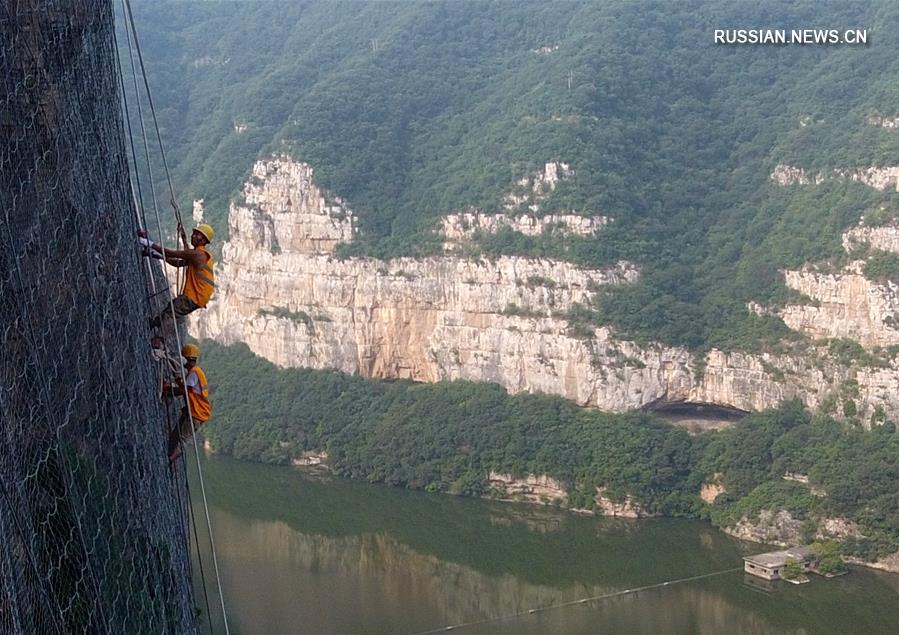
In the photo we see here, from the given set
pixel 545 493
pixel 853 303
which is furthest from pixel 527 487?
pixel 853 303

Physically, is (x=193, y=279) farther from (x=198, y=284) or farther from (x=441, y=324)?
(x=441, y=324)

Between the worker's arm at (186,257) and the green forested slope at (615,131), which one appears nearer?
the worker's arm at (186,257)

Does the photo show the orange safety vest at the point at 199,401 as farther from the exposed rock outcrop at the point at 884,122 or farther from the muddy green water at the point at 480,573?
the exposed rock outcrop at the point at 884,122

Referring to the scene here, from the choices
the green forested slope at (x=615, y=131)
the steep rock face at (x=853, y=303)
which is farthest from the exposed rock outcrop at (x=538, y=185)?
the steep rock face at (x=853, y=303)

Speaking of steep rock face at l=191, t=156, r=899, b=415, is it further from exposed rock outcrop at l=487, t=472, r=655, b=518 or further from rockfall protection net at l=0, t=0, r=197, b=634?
rockfall protection net at l=0, t=0, r=197, b=634

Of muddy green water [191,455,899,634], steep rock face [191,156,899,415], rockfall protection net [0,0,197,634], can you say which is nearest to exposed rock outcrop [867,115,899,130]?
Result: steep rock face [191,156,899,415]
